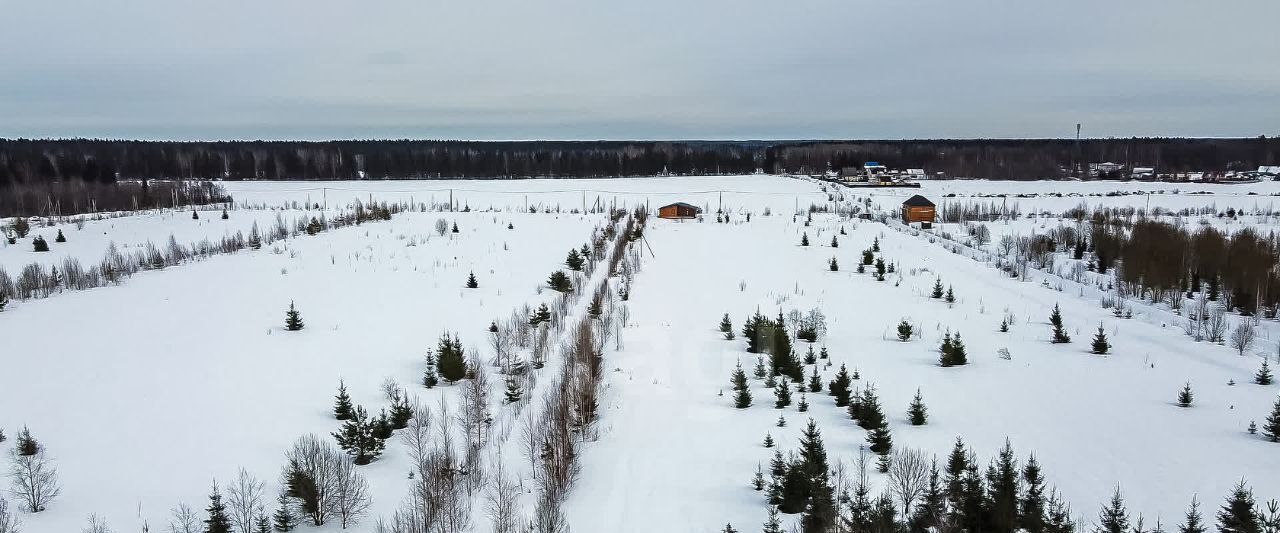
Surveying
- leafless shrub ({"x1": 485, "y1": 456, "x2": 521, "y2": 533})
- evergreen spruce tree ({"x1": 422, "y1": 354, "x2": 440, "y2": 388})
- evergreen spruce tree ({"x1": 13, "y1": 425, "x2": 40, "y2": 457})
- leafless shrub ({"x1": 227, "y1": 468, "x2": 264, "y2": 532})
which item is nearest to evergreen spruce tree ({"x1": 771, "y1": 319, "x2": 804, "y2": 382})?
leafless shrub ({"x1": 485, "y1": 456, "x2": 521, "y2": 533})

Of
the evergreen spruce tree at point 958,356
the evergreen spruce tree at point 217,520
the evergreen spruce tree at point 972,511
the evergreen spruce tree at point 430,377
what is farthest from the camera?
the evergreen spruce tree at point 958,356

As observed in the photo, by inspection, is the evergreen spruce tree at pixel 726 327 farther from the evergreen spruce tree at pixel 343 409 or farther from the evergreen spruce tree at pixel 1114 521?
the evergreen spruce tree at pixel 1114 521

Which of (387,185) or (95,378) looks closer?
(95,378)

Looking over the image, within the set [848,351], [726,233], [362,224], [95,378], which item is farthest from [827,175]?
[95,378]

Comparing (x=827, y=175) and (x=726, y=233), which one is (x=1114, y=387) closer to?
(x=726, y=233)

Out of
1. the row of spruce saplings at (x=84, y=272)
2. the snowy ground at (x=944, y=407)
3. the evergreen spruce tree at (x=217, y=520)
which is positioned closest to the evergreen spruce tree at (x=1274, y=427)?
the snowy ground at (x=944, y=407)

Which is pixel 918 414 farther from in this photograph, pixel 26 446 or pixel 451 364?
pixel 26 446
